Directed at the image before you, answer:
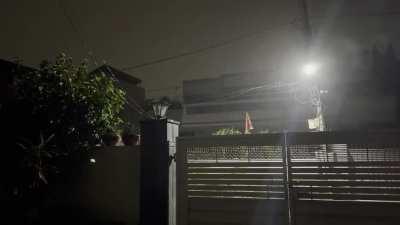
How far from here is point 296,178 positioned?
3691mm

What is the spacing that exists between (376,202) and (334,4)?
4.72 m

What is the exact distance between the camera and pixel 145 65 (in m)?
9.05

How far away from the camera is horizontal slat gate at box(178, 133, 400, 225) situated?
342 cm

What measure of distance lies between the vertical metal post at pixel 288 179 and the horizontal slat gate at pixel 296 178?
0.08 ft

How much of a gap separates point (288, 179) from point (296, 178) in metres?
0.10

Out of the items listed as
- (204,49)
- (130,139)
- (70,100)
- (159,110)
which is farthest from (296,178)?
(204,49)

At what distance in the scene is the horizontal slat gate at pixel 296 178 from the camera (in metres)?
3.42

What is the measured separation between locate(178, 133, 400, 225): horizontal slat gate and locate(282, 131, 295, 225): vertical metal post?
0.02 metres

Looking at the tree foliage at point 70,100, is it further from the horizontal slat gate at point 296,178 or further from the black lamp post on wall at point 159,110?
the horizontal slat gate at point 296,178

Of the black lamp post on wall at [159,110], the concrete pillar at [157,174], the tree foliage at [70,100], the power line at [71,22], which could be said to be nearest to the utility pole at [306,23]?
the black lamp post on wall at [159,110]

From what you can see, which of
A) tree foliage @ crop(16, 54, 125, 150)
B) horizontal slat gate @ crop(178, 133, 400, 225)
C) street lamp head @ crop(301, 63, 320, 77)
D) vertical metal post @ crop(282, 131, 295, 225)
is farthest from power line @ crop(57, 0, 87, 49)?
vertical metal post @ crop(282, 131, 295, 225)

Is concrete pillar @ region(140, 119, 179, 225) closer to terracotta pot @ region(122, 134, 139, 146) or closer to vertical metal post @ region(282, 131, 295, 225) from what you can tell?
terracotta pot @ region(122, 134, 139, 146)

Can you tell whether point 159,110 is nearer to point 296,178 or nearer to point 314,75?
point 296,178

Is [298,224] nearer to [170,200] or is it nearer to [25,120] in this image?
[170,200]
